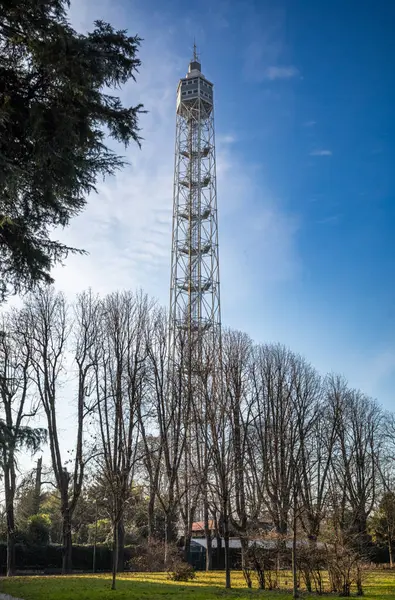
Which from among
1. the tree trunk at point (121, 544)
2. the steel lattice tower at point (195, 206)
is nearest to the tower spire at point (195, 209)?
the steel lattice tower at point (195, 206)

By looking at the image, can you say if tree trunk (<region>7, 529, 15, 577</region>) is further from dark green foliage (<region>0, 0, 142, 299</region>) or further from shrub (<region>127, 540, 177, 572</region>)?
dark green foliage (<region>0, 0, 142, 299</region>)

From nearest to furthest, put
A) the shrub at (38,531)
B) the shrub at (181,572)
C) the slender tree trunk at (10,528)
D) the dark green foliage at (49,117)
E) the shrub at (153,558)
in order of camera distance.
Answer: the dark green foliage at (49,117)
the shrub at (181,572)
the slender tree trunk at (10,528)
the shrub at (153,558)
the shrub at (38,531)

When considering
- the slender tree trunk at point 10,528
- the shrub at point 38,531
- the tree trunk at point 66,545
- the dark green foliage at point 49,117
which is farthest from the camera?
the shrub at point 38,531

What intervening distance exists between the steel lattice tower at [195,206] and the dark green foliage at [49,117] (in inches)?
707

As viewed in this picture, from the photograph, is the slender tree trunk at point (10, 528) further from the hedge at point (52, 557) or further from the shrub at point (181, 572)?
the shrub at point (181, 572)

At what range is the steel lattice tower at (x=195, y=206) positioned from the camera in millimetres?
28156

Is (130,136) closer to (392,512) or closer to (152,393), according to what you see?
(152,393)

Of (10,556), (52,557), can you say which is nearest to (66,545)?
(10,556)

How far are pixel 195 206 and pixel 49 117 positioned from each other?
76.7 ft

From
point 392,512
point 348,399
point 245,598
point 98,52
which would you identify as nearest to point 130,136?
point 98,52

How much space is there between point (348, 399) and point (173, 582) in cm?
1705

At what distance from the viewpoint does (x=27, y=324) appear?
23.3 meters

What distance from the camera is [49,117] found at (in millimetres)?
7078

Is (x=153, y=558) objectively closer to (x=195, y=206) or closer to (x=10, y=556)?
(x=10, y=556)
